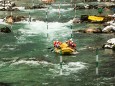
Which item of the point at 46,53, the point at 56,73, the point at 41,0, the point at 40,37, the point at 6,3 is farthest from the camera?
the point at 41,0

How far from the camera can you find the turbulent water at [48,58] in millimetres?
29469

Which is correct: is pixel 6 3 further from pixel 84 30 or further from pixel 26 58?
pixel 26 58

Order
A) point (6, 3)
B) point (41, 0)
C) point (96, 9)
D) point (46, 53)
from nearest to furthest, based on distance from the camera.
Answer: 1. point (46, 53)
2. point (96, 9)
3. point (6, 3)
4. point (41, 0)

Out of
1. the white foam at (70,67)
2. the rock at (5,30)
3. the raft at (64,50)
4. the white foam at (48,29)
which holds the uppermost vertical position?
the raft at (64,50)

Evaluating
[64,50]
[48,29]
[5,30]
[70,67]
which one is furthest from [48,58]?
[48,29]

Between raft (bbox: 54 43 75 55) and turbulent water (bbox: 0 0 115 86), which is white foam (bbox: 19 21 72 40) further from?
raft (bbox: 54 43 75 55)

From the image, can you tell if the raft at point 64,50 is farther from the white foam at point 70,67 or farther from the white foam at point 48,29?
the white foam at point 48,29

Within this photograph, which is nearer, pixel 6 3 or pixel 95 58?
pixel 95 58

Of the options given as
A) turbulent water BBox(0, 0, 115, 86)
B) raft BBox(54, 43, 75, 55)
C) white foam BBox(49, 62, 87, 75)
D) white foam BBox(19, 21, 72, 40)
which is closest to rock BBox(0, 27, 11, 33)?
turbulent water BBox(0, 0, 115, 86)

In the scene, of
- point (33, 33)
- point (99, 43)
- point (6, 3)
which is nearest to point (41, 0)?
point (6, 3)


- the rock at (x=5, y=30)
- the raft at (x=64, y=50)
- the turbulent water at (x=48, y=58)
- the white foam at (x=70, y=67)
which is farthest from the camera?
the rock at (x=5, y=30)

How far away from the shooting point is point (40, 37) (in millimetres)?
46781

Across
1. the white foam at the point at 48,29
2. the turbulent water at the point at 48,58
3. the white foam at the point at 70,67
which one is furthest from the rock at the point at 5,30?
the white foam at the point at 70,67

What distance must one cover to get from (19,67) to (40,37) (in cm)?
1423
